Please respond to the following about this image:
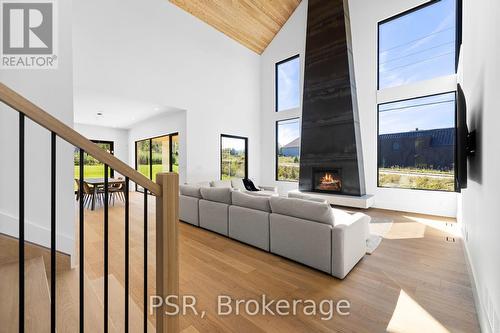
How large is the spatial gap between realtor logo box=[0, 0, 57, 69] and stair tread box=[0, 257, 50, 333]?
5.81 feet

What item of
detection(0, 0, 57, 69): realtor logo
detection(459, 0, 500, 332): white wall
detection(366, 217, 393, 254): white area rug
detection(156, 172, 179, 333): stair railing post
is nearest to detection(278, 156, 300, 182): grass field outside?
detection(366, 217, 393, 254): white area rug

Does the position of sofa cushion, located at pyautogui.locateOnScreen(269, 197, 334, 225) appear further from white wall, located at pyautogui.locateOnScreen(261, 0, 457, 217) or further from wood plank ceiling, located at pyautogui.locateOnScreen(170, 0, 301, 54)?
wood plank ceiling, located at pyautogui.locateOnScreen(170, 0, 301, 54)

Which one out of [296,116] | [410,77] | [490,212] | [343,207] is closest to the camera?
[490,212]

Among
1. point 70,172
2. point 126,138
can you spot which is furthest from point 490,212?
point 126,138

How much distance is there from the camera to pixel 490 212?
1.52 metres

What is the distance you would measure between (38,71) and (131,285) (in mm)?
2249

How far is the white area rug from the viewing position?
329 centimetres

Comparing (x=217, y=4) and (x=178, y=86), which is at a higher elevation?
(x=217, y=4)

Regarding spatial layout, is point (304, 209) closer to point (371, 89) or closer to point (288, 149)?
point (371, 89)

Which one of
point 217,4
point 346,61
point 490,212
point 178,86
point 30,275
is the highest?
point 217,4

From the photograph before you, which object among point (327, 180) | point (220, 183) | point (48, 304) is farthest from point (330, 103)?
point (48, 304)

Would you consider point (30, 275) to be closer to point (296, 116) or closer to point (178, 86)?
point (178, 86)

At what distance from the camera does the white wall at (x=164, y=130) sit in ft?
20.8

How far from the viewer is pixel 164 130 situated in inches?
281
